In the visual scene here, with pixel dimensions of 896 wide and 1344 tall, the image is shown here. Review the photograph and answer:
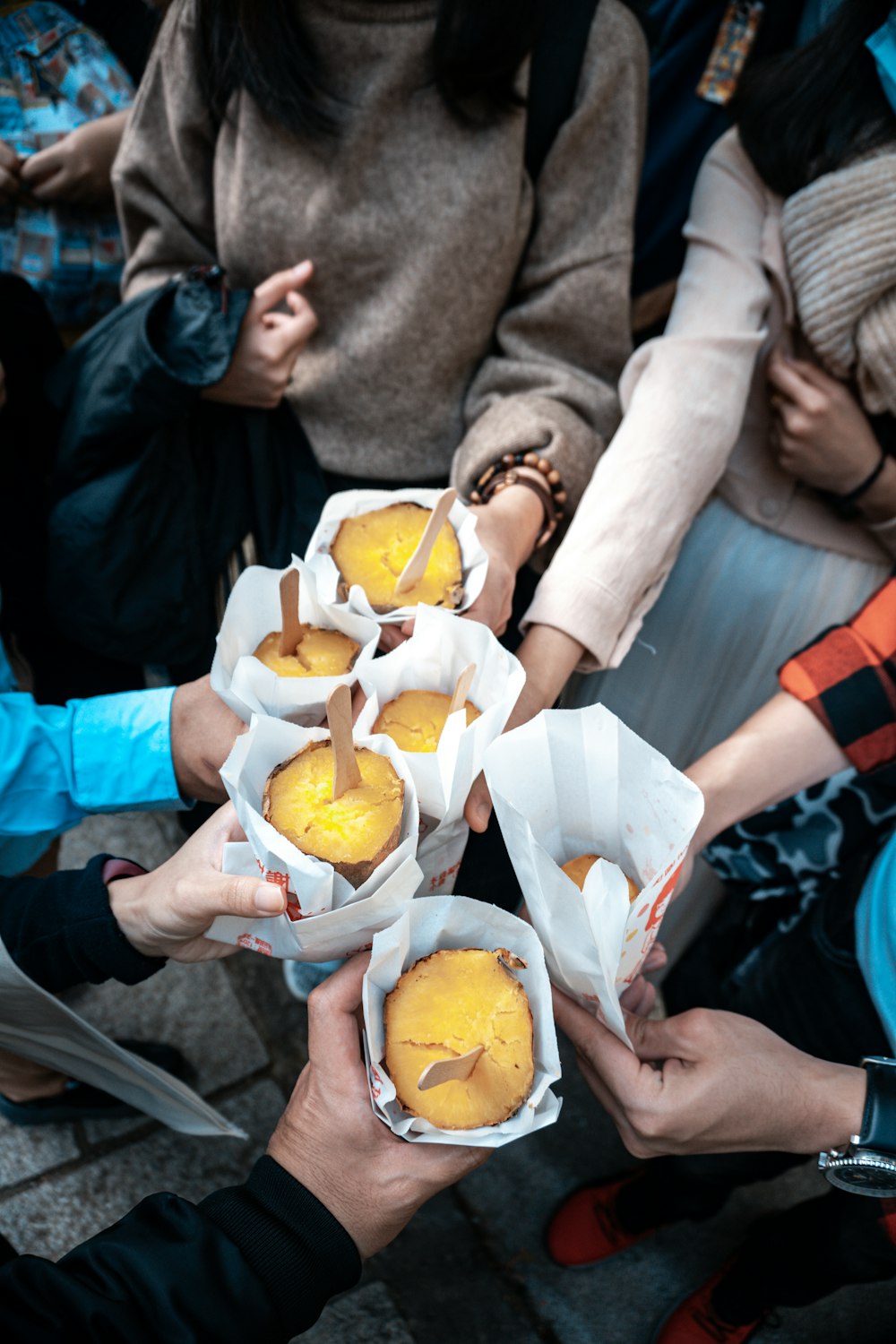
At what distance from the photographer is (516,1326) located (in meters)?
2.07

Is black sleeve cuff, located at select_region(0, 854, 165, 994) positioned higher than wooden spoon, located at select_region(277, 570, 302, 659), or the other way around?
wooden spoon, located at select_region(277, 570, 302, 659)

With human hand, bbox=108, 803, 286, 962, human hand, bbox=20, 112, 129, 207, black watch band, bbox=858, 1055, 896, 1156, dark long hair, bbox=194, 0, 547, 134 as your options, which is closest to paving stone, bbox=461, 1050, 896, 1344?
black watch band, bbox=858, 1055, 896, 1156

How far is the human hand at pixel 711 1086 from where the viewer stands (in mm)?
1254

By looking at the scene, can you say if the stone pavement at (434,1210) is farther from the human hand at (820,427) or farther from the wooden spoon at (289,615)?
the human hand at (820,427)

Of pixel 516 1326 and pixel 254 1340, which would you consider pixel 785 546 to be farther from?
pixel 516 1326

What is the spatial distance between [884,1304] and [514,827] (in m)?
2.01

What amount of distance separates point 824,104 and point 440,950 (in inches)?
65.4

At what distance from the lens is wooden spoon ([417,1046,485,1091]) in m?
0.96

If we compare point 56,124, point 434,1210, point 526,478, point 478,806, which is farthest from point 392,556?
point 434,1210

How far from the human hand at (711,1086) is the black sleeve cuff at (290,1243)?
0.42 m

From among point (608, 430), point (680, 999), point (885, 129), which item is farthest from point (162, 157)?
point (680, 999)

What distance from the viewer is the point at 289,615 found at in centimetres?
140

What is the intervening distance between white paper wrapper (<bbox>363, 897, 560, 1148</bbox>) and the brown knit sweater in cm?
96

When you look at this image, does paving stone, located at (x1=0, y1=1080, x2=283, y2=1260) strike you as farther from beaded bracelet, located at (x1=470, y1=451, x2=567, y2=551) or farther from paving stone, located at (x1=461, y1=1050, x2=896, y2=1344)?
beaded bracelet, located at (x1=470, y1=451, x2=567, y2=551)
